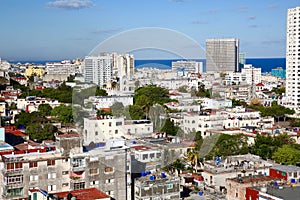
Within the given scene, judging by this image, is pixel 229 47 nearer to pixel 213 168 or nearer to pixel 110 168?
pixel 213 168

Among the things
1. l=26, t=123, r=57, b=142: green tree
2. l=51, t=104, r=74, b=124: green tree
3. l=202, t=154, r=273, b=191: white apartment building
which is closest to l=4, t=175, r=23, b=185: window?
l=202, t=154, r=273, b=191: white apartment building

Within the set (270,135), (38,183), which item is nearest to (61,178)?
(38,183)

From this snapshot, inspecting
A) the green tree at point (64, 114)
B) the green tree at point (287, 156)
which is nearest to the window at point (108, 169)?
the green tree at point (287, 156)

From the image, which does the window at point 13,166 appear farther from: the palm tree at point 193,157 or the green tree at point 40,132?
the green tree at point 40,132

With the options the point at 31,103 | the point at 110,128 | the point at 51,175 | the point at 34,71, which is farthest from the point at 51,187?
the point at 34,71

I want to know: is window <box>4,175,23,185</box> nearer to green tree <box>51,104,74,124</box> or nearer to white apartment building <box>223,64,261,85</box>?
green tree <box>51,104,74,124</box>
